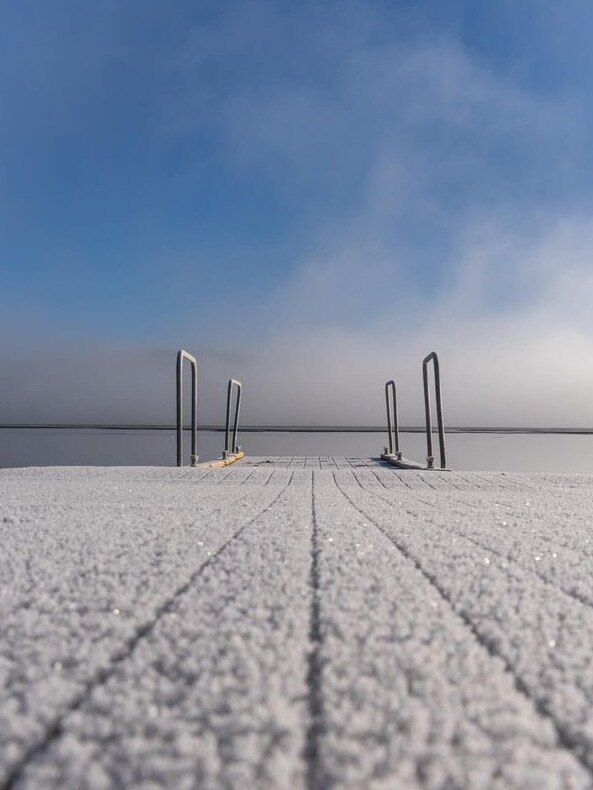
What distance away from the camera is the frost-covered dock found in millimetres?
225

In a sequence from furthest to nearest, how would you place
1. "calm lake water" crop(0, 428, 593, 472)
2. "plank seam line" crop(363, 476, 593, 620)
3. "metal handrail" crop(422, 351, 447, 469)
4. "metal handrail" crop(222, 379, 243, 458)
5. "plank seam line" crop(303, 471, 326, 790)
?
"calm lake water" crop(0, 428, 593, 472) → "metal handrail" crop(222, 379, 243, 458) → "metal handrail" crop(422, 351, 447, 469) → "plank seam line" crop(363, 476, 593, 620) → "plank seam line" crop(303, 471, 326, 790)

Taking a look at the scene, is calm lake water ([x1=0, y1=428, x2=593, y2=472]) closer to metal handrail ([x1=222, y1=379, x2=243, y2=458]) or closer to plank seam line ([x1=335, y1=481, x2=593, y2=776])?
metal handrail ([x1=222, y1=379, x2=243, y2=458])

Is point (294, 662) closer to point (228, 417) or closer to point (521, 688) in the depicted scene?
point (521, 688)

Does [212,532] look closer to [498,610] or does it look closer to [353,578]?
[353,578]

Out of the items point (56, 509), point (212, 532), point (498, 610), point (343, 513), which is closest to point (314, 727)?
point (498, 610)

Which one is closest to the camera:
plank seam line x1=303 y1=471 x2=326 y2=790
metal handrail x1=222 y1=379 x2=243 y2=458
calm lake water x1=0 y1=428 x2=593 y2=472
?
plank seam line x1=303 y1=471 x2=326 y2=790

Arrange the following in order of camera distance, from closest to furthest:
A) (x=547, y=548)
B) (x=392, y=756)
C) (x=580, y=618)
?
(x=392, y=756) < (x=580, y=618) < (x=547, y=548)

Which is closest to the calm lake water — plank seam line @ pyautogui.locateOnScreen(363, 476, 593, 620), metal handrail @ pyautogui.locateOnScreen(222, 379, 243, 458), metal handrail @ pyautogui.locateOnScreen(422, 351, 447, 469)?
metal handrail @ pyautogui.locateOnScreen(222, 379, 243, 458)

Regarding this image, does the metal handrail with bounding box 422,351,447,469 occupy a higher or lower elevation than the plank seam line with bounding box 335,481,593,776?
higher

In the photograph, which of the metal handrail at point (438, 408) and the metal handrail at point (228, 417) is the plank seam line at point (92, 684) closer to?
the metal handrail at point (438, 408)

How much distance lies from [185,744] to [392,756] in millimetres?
89

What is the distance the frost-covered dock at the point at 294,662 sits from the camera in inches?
8.9

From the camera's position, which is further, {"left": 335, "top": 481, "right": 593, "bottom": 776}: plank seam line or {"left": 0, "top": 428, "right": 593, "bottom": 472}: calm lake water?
{"left": 0, "top": 428, "right": 593, "bottom": 472}: calm lake water

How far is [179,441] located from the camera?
117 inches
